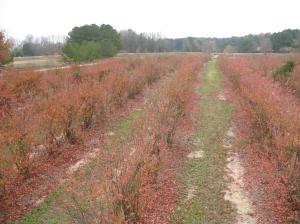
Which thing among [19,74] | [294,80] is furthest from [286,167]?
[19,74]

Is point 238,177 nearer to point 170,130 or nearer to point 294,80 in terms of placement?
point 170,130

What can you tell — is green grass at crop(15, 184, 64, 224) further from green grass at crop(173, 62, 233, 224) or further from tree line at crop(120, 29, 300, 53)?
tree line at crop(120, 29, 300, 53)

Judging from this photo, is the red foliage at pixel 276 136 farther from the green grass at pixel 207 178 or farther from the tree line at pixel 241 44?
the tree line at pixel 241 44

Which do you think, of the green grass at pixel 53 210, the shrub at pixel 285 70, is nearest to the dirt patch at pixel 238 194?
the green grass at pixel 53 210

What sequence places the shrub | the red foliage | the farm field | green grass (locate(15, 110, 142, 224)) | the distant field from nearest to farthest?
the farm field, green grass (locate(15, 110, 142, 224)), the red foliage, the shrub, the distant field

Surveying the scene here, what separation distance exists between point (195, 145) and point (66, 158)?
4.41 m

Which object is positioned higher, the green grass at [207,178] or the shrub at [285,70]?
the shrub at [285,70]

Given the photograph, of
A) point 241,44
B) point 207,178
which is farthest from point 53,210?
point 241,44

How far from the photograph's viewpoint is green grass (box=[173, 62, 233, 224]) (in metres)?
7.64

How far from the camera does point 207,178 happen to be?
959cm

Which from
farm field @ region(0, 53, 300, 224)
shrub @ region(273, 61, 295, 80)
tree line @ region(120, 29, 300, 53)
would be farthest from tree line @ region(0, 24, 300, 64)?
farm field @ region(0, 53, 300, 224)

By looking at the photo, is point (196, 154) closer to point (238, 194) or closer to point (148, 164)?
point (238, 194)

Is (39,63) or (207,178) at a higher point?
(39,63)

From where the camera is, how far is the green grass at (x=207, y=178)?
7641 mm
